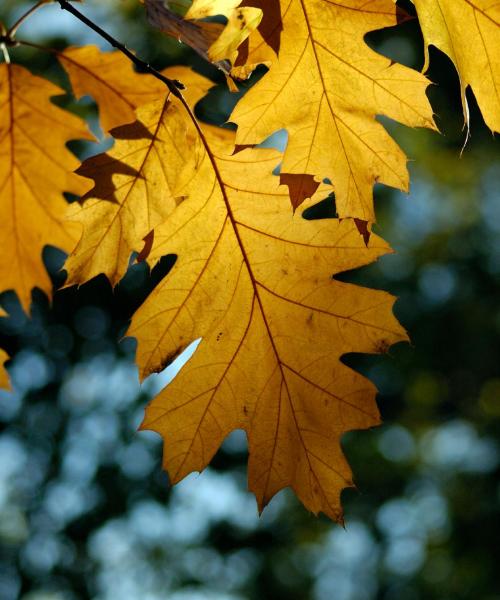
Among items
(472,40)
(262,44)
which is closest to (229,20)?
(262,44)

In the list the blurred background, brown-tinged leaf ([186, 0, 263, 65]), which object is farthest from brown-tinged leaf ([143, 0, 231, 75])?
the blurred background

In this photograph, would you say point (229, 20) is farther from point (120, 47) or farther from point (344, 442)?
point (344, 442)

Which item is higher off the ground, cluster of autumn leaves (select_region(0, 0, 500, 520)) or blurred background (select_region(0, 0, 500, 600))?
cluster of autumn leaves (select_region(0, 0, 500, 520))

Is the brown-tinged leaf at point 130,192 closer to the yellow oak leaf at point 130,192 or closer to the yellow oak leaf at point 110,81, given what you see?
the yellow oak leaf at point 130,192

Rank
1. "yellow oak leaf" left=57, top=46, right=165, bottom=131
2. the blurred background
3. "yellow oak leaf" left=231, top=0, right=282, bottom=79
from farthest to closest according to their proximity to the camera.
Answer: the blurred background < "yellow oak leaf" left=57, top=46, right=165, bottom=131 < "yellow oak leaf" left=231, top=0, right=282, bottom=79

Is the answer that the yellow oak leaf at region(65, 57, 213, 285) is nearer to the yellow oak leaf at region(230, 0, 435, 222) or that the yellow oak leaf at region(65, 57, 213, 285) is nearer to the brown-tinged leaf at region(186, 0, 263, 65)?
the yellow oak leaf at region(230, 0, 435, 222)

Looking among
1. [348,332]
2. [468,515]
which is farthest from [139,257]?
[468,515]

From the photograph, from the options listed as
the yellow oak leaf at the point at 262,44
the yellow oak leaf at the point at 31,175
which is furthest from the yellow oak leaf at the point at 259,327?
the yellow oak leaf at the point at 31,175
